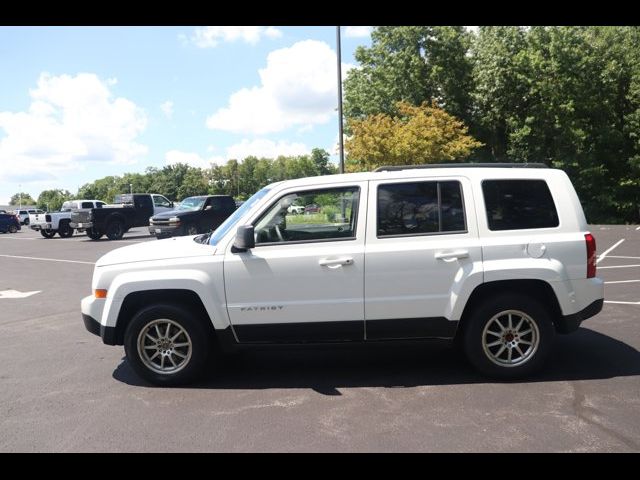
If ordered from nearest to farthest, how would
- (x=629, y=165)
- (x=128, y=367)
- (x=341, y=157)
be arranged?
1. (x=128, y=367)
2. (x=341, y=157)
3. (x=629, y=165)

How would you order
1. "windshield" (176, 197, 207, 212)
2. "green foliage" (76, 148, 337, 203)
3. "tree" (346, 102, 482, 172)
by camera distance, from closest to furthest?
"windshield" (176, 197, 207, 212) < "tree" (346, 102, 482, 172) < "green foliage" (76, 148, 337, 203)

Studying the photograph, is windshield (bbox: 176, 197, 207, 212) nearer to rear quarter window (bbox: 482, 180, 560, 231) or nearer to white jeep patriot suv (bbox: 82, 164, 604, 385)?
white jeep patriot suv (bbox: 82, 164, 604, 385)

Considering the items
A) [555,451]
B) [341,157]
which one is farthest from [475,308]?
[341,157]

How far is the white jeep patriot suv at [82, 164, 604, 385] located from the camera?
188 inches

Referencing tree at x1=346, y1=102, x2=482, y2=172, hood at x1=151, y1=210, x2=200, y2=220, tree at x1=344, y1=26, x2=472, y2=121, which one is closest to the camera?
hood at x1=151, y1=210, x2=200, y2=220

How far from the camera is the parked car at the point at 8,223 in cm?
4028

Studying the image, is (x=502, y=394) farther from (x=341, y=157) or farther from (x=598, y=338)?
(x=341, y=157)

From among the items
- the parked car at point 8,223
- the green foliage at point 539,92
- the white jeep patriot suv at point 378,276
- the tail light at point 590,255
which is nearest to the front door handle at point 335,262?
the white jeep patriot suv at point 378,276

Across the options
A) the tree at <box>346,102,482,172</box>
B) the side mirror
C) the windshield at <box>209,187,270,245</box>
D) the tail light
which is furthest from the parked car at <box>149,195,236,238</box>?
the tail light

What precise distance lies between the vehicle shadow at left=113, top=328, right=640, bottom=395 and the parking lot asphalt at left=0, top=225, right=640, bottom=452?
18 mm

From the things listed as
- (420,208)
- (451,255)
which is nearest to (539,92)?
(420,208)
